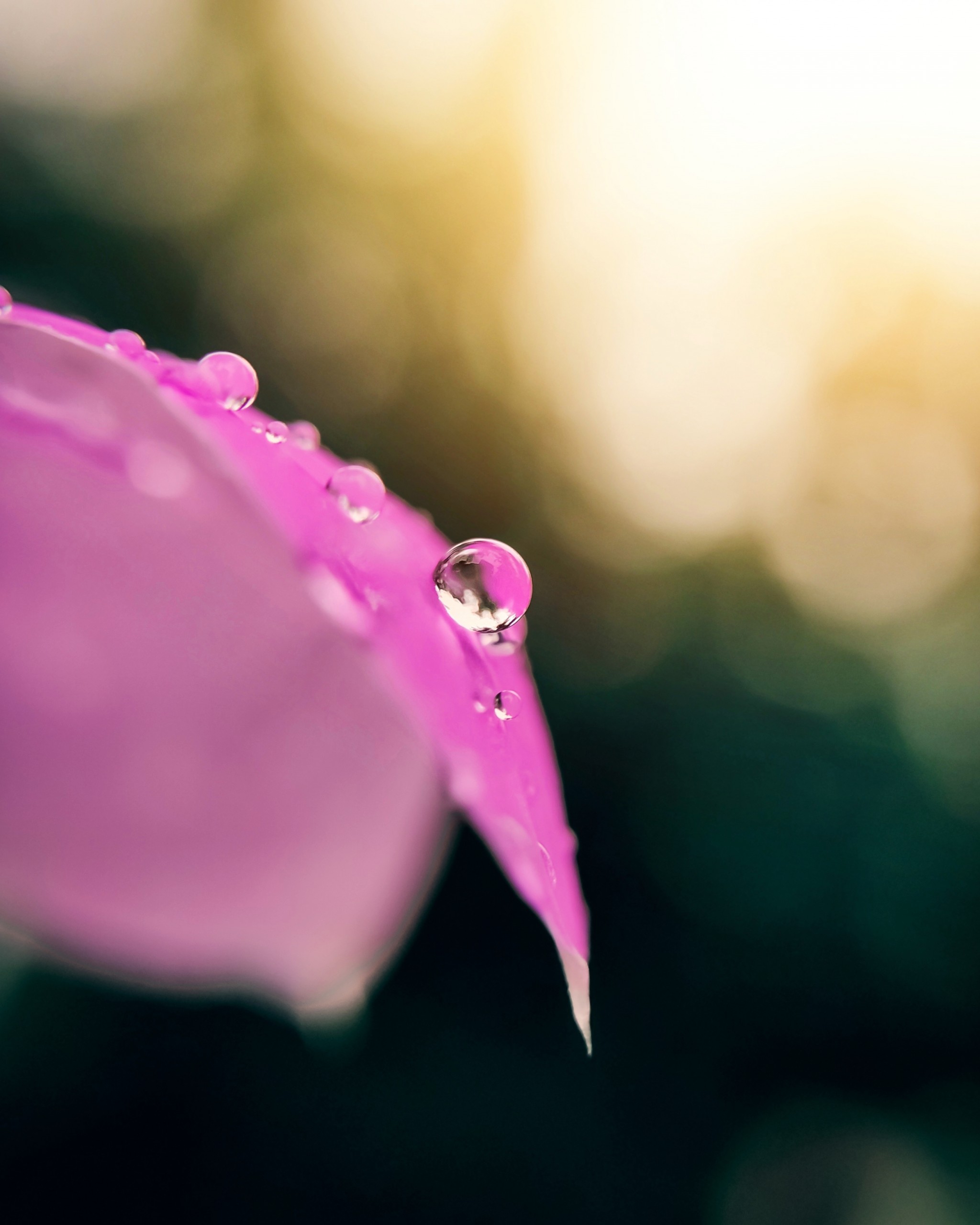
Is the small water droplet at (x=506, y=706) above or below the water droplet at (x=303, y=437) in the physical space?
below

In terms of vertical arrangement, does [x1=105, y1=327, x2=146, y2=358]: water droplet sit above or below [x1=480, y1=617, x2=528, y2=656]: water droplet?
above

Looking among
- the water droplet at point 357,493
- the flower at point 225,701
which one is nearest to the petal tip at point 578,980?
the flower at point 225,701

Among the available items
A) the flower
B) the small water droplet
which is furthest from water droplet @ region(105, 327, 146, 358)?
the small water droplet

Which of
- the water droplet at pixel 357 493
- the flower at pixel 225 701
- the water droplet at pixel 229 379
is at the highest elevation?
the water droplet at pixel 229 379

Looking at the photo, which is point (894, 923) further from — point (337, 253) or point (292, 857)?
point (337, 253)

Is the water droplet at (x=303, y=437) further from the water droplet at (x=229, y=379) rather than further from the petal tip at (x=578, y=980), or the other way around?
the petal tip at (x=578, y=980)

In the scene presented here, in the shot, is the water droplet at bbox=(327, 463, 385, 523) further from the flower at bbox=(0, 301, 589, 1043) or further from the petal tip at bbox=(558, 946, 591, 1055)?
the petal tip at bbox=(558, 946, 591, 1055)

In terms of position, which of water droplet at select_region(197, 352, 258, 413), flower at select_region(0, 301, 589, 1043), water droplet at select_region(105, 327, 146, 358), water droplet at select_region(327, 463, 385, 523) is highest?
water droplet at select_region(105, 327, 146, 358)

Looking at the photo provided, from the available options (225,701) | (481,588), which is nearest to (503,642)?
(481,588)
